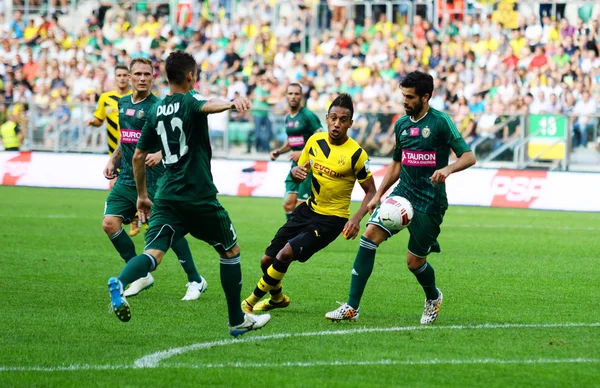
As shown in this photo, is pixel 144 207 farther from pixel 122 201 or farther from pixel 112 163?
pixel 112 163

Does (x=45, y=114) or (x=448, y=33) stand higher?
(x=448, y=33)

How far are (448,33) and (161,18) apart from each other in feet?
31.0

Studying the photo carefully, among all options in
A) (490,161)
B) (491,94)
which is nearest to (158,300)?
(490,161)

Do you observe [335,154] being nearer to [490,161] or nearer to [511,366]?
[511,366]

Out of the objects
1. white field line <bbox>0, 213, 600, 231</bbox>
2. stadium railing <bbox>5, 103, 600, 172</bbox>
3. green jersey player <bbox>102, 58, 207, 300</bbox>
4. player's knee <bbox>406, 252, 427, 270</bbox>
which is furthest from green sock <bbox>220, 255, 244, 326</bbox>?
stadium railing <bbox>5, 103, 600, 172</bbox>

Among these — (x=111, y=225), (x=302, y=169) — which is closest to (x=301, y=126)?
(x=111, y=225)

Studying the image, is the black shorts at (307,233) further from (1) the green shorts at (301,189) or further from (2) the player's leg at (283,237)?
(1) the green shorts at (301,189)

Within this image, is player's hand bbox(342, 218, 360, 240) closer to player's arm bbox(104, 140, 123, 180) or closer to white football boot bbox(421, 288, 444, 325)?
white football boot bbox(421, 288, 444, 325)

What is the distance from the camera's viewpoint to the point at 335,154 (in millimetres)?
9531

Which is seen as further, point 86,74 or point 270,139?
point 86,74

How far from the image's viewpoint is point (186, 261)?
10461mm

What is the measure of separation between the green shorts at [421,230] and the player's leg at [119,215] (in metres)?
2.86

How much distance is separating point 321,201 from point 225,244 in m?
2.06

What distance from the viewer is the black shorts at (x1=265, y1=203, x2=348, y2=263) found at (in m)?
9.33
